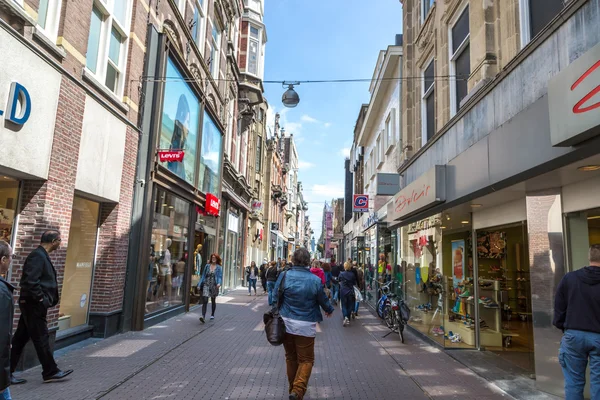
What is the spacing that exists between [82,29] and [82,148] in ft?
6.89

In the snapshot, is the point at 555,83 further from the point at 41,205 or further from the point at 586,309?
the point at 41,205

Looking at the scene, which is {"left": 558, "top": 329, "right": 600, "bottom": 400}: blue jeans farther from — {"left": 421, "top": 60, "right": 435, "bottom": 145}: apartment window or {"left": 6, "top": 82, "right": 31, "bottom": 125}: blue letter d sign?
{"left": 421, "top": 60, "right": 435, "bottom": 145}: apartment window

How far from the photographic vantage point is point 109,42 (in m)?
8.42

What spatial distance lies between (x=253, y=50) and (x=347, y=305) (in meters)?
17.5

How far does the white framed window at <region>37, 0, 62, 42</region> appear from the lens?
6406 mm

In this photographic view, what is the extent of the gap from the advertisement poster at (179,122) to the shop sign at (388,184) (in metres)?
5.99

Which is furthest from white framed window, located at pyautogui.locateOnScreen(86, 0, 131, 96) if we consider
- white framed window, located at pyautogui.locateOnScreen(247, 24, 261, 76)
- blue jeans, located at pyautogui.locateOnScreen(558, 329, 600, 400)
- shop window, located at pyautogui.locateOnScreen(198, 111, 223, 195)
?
white framed window, located at pyautogui.locateOnScreen(247, 24, 261, 76)

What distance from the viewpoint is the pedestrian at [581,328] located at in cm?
367

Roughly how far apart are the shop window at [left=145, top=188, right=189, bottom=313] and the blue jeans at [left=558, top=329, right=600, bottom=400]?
8.24m

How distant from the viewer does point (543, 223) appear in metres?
5.48

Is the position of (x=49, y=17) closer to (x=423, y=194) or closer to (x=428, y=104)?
(x=423, y=194)

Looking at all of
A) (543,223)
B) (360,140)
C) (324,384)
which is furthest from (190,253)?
(360,140)

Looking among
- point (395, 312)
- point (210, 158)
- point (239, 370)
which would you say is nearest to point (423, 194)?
point (395, 312)

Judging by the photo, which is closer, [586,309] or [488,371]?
[586,309]
